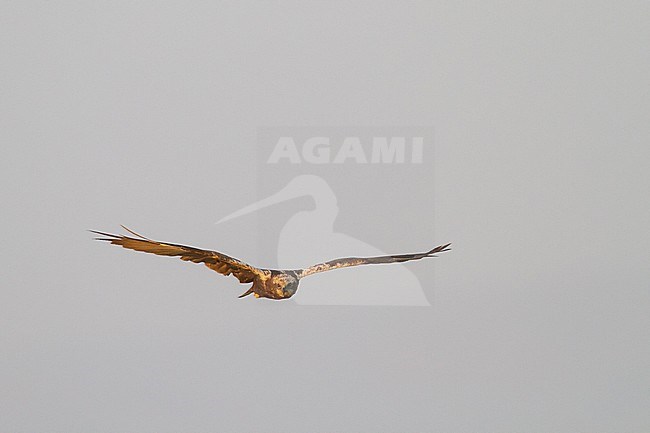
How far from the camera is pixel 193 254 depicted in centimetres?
249

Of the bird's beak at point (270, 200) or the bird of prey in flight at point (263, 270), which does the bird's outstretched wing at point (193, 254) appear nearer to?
the bird of prey in flight at point (263, 270)

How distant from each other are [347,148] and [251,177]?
363 millimetres

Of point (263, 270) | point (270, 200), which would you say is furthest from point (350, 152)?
point (263, 270)

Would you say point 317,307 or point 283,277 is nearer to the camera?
point 283,277

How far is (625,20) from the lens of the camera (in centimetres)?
330

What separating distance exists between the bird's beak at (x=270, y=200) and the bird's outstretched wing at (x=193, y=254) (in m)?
0.64

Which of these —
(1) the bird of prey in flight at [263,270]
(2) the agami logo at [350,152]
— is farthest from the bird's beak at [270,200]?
(1) the bird of prey in flight at [263,270]

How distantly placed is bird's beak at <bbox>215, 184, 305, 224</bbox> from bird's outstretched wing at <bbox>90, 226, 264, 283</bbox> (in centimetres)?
64

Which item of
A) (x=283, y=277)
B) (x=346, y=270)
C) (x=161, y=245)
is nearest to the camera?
(x=161, y=245)

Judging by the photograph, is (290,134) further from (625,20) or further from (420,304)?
(625,20)

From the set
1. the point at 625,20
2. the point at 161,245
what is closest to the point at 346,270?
the point at 161,245

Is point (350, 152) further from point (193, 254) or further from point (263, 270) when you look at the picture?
point (193, 254)

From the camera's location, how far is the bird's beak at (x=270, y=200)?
330 cm

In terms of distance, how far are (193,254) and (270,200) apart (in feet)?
2.77
